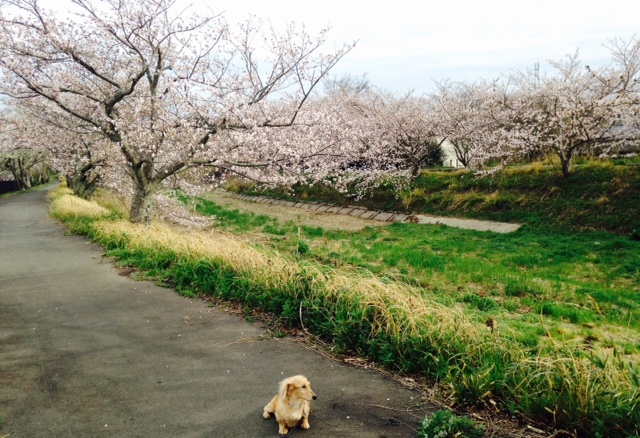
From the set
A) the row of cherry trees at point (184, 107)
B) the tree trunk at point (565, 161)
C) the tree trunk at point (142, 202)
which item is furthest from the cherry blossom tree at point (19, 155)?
the tree trunk at point (565, 161)

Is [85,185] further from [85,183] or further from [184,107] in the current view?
[184,107]

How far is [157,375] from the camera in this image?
14.7ft

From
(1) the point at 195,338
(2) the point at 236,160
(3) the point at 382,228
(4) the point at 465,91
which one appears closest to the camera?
(1) the point at 195,338

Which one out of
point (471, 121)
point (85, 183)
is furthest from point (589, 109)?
point (85, 183)

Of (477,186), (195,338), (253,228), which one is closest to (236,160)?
(253,228)

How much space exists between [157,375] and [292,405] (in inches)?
69.2

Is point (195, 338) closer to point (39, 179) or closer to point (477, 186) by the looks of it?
point (477, 186)

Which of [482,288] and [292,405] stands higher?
[292,405]

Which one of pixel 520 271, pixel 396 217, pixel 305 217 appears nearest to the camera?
pixel 520 271

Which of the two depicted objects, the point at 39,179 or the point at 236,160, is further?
the point at 39,179

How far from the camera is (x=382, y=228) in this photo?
53.6ft

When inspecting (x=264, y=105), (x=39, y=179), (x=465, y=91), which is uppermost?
(x=465, y=91)

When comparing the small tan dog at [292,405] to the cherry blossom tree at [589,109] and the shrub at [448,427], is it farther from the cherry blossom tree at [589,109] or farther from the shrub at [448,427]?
the cherry blossom tree at [589,109]

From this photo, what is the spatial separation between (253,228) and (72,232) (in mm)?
6289
